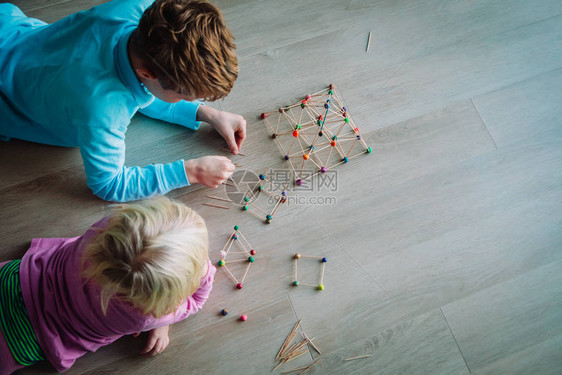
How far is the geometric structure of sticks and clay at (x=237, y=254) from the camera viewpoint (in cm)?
141

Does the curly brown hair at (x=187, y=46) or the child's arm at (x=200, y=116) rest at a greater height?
the curly brown hair at (x=187, y=46)

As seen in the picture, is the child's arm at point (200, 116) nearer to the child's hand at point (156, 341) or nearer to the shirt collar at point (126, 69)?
the shirt collar at point (126, 69)

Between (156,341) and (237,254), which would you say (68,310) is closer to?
(156,341)

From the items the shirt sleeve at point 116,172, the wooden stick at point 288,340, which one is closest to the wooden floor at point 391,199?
the wooden stick at point 288,340

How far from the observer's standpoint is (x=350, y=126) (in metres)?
1.53

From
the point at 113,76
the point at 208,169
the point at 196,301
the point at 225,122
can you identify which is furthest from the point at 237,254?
the point at 113,76

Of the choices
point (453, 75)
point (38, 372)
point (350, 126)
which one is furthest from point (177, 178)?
point (453, 75)

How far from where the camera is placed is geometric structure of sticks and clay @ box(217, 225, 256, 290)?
55.3 inches

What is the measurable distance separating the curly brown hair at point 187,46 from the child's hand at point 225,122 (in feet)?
1.34

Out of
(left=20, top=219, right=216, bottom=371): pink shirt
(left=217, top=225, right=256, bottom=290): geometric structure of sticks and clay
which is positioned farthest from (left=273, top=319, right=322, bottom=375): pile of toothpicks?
(left=20, top=219, right=216, bottom=371): pink shirt

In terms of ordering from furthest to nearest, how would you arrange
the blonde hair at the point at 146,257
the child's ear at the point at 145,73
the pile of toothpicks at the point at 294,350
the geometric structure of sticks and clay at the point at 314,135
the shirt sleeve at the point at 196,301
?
the geometric structure of sticks and clay at the point at 314,135 < the pile of toothpicks at the point at 294,350 < the shirt sleeve at the point at 196,301 < the child's ear at the point at 145,73 < the blonde hair at the point at 146,257

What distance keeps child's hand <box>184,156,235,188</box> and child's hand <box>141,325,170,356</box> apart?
0.52 m

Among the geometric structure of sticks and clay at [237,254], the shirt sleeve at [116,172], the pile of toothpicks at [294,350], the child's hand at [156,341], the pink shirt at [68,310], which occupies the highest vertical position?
the shirt sleeve at [116,172]

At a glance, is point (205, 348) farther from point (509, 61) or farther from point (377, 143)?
point (509, 61)
